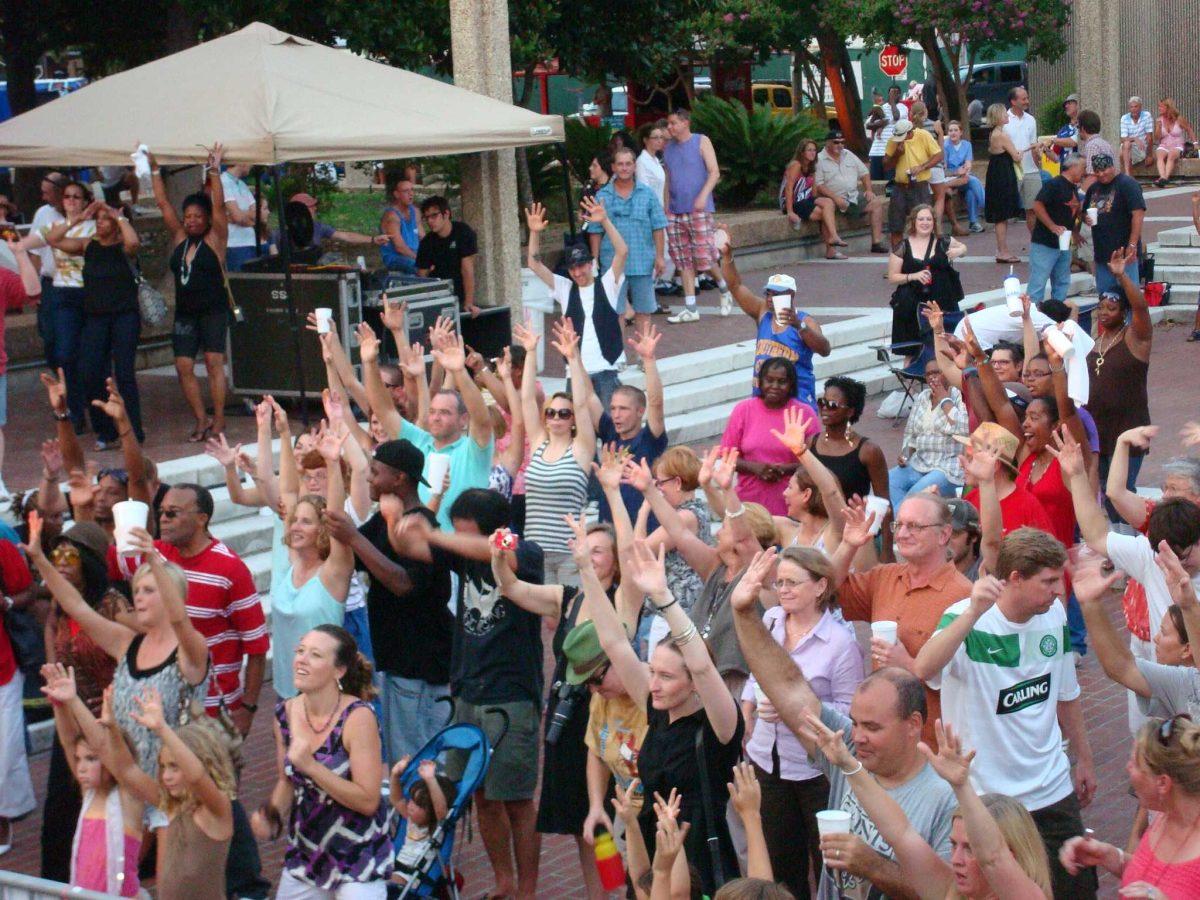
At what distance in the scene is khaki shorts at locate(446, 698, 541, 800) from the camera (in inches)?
268

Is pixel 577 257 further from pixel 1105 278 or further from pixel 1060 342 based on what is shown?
pixel 1105 278

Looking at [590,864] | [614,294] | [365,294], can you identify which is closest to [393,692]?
[590,864]

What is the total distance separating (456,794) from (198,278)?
749 centimetres

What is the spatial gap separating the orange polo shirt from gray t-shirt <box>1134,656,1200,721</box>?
684 mm

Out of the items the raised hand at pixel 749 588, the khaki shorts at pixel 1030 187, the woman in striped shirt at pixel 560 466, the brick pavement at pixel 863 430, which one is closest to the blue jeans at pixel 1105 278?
Result: the brick pavement at pixel 863 430

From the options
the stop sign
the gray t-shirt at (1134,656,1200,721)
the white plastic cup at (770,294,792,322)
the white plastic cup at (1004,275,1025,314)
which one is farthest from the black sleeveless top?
the stop sign

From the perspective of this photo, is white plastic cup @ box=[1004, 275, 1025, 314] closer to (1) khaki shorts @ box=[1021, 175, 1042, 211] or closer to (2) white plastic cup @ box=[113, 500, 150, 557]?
(2) white plastic cup @ box=[113, 500, 150, 557]

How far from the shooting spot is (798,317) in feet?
35.2

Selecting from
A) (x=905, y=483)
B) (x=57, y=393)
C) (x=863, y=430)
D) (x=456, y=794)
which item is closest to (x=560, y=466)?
(x=905, y=483)

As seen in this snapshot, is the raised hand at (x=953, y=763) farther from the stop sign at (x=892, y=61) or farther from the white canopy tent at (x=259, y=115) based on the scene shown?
the stop sign at (x=892, y=61)

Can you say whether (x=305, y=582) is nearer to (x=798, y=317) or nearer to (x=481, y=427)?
(x=481, y=427)

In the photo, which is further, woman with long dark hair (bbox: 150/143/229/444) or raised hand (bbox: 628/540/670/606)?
woman with long dark hair (bbox: 150/143/229/444)

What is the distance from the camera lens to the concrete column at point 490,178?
15727 millimetres

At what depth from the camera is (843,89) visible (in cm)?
3500
